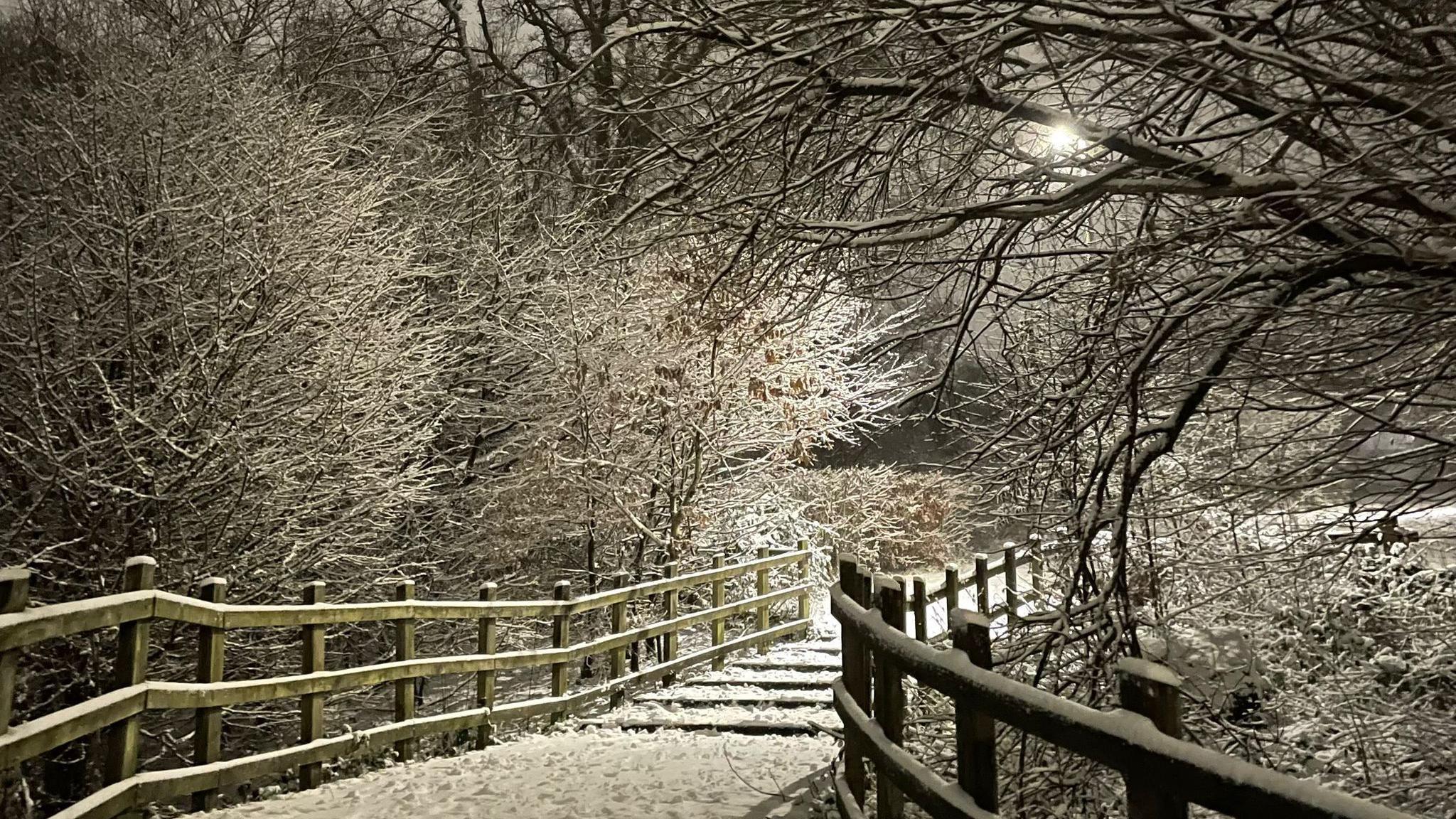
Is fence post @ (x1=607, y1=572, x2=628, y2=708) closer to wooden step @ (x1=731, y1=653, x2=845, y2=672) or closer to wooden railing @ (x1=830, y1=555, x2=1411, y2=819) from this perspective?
wooden step @ (x1=731, y1=653, x2=845, y2=672)

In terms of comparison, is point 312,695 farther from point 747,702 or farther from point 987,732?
point 987,732

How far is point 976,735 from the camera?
3.06 m

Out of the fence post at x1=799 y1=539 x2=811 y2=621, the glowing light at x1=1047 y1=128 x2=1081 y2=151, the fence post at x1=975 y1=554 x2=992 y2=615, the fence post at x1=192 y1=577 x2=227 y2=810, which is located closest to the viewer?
the glowing light at x1=1047 y1=128 x2=1081 y2=151

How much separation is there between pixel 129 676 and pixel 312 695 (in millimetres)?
1699

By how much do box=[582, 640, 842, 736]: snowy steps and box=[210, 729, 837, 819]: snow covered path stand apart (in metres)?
0.42

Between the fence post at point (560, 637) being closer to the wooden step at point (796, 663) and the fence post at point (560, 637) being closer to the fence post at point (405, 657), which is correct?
the fence post at point (405, 657)

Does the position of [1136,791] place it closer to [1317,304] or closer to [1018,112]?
[1317,304]

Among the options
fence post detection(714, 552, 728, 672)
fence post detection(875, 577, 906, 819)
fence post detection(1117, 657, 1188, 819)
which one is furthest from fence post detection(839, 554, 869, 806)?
fence post detection(714, 552, 728, 672)

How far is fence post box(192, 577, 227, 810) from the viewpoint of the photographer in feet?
18.1

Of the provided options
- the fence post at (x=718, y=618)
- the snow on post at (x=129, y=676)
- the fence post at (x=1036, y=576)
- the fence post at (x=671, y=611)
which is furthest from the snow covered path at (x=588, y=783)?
the fence post at (x=718, y=618)

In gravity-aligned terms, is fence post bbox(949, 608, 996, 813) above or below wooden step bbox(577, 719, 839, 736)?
above

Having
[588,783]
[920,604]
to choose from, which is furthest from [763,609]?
[588,783]

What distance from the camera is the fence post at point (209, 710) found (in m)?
5.50

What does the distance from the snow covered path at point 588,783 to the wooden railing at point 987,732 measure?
1.36m
